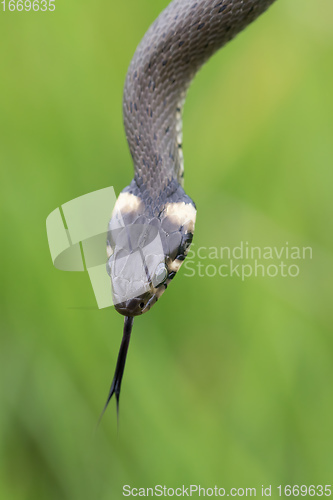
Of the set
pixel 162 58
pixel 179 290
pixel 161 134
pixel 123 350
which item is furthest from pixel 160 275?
pixel 179 290

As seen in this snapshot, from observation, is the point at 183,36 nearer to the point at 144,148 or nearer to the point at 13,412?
the point at 144,148

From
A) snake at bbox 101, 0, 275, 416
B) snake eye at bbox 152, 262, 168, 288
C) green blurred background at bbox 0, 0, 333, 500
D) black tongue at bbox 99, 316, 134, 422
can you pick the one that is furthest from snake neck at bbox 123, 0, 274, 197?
green blurred background at bbox 0, 0, 333, 500

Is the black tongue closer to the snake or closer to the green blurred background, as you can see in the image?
the snake

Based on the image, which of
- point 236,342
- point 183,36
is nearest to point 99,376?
point 236,342

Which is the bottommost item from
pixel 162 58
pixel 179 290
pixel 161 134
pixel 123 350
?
pixel 179 290

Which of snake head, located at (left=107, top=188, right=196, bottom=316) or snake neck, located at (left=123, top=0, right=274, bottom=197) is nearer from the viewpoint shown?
snake head, located at (left=107, top=188, right=196, bottom=316)

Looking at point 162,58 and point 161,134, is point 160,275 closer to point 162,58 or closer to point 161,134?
point 161,134
